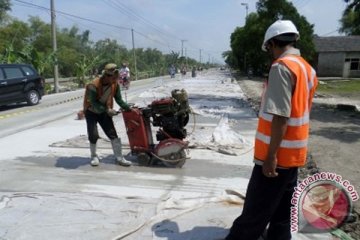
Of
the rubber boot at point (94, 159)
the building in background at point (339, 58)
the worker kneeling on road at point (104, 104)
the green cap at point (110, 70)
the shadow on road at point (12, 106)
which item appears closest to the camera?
the green cap at point (110, 70)

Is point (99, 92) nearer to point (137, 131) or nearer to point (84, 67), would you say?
point (137, 131)

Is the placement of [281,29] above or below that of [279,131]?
above

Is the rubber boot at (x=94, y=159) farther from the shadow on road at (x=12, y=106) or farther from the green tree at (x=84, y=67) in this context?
the green tree at (x=84, y=67)

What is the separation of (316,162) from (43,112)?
10702 millimetres

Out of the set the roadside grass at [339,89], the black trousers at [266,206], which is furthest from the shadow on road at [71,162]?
the roadside grass at [339,89]

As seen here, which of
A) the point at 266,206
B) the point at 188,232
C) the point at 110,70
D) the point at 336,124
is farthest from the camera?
the point at 336,124

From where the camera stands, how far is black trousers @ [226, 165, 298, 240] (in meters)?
3.60

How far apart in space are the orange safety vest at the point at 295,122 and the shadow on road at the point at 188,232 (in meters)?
1.18

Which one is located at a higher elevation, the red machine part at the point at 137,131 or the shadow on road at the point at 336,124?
the red machine part at the point at 137,131

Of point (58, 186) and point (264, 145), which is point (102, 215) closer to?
point (58, 186)

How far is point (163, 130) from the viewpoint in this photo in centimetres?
724

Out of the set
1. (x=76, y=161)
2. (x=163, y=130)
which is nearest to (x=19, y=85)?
(x=76, y=161)

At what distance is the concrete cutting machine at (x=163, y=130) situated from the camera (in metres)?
7.08

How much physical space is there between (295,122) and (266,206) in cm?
78
